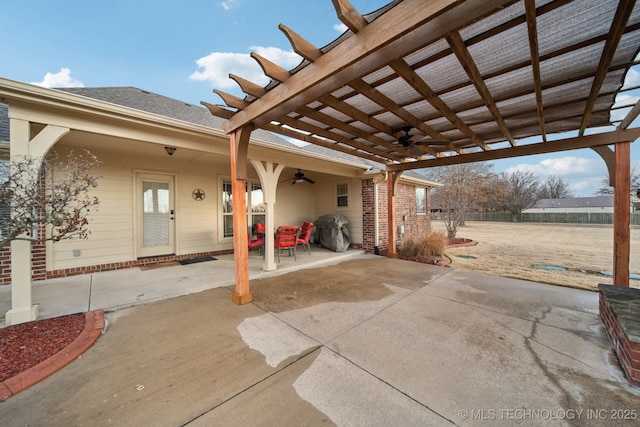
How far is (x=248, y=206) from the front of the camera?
22.9 ft

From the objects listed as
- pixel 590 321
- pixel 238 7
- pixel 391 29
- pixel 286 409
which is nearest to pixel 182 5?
pixel 238 7

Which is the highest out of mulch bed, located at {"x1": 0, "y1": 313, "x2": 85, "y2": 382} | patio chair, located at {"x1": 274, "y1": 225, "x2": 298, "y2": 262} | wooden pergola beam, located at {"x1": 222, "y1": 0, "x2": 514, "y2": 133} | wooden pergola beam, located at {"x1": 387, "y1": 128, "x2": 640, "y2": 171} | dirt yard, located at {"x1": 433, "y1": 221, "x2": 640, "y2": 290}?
wooden pergola beam, located at {"x1": 222, "y1": 0, "x2": 514, "y2": 133}

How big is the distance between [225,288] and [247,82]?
3212 mm

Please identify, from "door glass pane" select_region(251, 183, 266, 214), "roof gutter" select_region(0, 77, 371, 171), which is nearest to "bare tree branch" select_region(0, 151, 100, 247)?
"roof gutter" select_region(0, 77, 371, 171)

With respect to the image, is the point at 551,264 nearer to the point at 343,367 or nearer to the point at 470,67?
the point at 470,67

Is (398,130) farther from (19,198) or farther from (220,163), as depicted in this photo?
(19,198)

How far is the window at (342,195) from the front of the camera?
7.73 metres

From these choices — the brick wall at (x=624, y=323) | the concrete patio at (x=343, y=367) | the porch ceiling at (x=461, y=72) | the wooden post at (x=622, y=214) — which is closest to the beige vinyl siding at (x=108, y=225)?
the concrete patio at (x=343, y=367)

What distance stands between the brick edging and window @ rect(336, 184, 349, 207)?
6327mm

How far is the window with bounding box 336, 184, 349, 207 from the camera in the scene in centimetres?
773

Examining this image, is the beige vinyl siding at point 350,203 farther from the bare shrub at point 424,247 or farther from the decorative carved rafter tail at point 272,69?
the decorative carved rafter tail at point 272,69

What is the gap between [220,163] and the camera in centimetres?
614

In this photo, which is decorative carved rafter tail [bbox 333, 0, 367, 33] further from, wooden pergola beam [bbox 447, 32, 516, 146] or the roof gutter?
the roof gutter

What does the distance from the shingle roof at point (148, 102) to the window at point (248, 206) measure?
5.97ft
